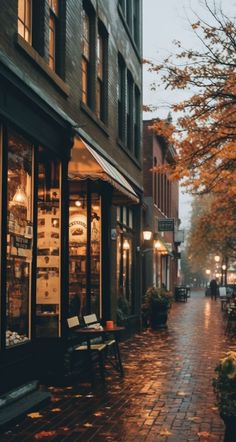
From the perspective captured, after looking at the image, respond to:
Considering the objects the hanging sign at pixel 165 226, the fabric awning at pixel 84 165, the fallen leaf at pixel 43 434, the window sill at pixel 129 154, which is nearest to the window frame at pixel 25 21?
the fabric awning at pixel 84 165

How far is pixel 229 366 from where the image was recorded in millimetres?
6621

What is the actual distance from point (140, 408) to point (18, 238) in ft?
9.13

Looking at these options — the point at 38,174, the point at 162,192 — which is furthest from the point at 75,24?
the point at 162,192

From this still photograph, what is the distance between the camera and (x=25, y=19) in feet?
33.0

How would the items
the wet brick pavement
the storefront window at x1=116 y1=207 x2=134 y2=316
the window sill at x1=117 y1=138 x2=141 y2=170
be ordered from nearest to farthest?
the wet brick pavement < the window sill at x1=117 y1=138 x2=141 y2=170 < the storefront window at x1=116 y1=207 x2=134 y2=316

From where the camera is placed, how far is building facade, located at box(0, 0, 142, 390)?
29.2 feet

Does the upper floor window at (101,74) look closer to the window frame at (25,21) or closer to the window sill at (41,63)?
the window sill at (41,63)

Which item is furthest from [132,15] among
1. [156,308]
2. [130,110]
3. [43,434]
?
[43,434]

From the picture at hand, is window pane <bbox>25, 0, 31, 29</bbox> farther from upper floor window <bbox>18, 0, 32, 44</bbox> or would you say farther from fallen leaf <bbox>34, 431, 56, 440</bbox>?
fallen leaf <bbox>34, 431, 56, 440</bbox>

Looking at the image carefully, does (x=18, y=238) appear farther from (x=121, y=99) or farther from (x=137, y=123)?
(x=137, y=123)

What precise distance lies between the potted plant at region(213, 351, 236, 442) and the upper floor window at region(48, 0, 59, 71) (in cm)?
658

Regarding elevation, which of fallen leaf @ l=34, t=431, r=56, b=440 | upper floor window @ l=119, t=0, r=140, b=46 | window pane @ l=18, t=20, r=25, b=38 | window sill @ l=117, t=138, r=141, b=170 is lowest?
fallen leaf @ l=34, t=431, r=56, b=440

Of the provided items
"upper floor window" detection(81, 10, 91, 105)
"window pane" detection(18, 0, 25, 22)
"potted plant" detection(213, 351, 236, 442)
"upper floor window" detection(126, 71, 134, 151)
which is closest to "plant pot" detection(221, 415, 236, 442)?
"potted plant" detection(213, 351, 236, 442)

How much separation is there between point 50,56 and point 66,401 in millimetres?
5729
